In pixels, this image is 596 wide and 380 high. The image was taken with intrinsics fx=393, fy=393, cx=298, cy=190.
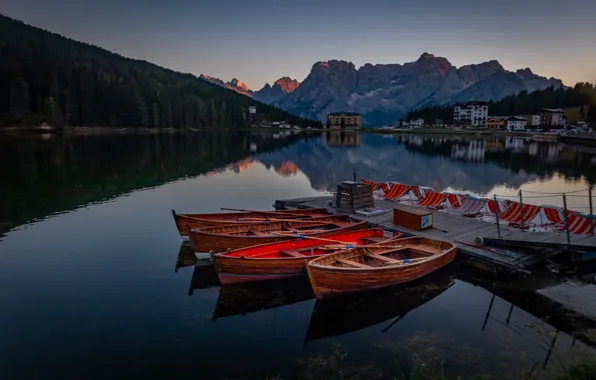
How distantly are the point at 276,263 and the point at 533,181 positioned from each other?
4920 cm

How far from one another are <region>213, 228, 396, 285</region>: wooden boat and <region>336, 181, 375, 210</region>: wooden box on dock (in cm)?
781

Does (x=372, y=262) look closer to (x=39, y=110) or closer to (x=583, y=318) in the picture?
(x=583, y=318)

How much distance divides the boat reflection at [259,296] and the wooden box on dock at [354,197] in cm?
1023

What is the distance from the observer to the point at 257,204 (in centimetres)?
3650

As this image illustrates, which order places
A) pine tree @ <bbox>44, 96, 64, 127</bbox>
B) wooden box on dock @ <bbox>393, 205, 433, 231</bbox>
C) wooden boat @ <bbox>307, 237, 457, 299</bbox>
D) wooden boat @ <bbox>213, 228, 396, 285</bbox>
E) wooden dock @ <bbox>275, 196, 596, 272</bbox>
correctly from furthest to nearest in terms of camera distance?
pine tree @ <bbox>44, 96, 64, 127</bbox> < wooden box on dock @ <bbox>393, 205, 433, 231</bbox> < wooden dock @ <bbox>275, 196, 596, 272</bbox> < wooden boat @ <bbox>213, 228, 396, 285</bbox> < wooden boat @ <bbox>307, 237, 457, 299</bbox>

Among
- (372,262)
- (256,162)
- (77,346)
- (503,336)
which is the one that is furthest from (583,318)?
(256,162)

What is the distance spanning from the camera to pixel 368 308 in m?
15.8

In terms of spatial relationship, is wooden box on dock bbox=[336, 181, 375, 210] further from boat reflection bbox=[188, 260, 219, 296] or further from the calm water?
boat reflection bbox=[188, 260, 219, 296]

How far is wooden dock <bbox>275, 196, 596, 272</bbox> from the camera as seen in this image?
18469 millimetres

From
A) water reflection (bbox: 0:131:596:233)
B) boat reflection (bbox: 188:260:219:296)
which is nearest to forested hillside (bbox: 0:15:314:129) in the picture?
water reflection (bbox: 0:131:596:233)

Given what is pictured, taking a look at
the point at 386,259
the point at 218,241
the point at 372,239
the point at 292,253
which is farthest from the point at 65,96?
the point at 386,259

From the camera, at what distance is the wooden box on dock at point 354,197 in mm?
27438

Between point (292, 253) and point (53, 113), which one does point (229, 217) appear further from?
point (53, 113)

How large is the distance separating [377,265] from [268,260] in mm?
4957
